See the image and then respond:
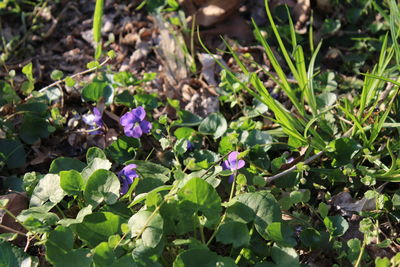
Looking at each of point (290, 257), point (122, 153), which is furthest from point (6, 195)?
point (290, 257)

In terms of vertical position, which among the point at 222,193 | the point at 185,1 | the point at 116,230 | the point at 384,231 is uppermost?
the point at 185,1

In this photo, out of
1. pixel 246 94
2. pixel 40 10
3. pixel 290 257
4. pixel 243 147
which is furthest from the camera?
pixel 40 10

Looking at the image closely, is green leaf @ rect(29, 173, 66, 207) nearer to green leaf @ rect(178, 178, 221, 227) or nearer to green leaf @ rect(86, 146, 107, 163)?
green leaf @ rect(86, 146, 107, 163)

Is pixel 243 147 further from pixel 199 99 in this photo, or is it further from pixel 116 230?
pixel 116 230

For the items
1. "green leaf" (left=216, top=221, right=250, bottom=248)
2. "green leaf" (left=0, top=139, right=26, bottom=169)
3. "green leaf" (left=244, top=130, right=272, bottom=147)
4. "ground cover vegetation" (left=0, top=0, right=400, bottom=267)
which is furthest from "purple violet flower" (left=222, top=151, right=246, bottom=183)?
"green leaf" (left=0, top=139, right=26, bottom=169)

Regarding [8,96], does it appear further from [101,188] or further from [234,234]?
[234,234]

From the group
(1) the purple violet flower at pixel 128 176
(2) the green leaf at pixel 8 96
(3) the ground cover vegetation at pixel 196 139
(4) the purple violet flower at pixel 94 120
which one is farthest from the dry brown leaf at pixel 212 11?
(1) the purple violet flower at pixel 128 176

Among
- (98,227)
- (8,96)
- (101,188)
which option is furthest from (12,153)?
(98,227)
